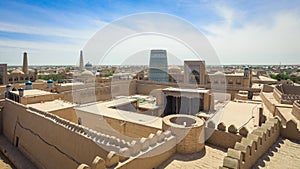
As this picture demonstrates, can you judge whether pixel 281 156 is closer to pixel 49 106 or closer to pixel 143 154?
pixel 143 154

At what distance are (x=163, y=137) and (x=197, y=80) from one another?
1824cm

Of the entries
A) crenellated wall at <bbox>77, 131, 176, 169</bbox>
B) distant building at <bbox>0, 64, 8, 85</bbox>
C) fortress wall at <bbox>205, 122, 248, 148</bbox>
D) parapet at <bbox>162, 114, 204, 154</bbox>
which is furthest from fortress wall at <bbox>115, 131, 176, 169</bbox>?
distant building at <bbox>0, 64, 8, 85</bbox>

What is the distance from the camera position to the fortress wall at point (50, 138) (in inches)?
268

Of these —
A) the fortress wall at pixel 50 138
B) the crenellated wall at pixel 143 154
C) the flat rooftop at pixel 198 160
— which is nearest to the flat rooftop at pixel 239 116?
the flat rooftop at pixel 198 160

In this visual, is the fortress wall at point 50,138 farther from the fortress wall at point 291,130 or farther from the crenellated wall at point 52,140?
the fortress wall at point 291,130

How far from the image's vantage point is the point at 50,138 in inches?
347

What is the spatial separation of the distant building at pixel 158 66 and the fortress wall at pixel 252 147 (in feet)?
84.8

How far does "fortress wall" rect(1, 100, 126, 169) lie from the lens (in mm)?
6809

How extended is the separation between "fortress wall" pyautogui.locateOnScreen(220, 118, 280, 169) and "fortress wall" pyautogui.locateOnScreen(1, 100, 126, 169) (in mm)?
2973

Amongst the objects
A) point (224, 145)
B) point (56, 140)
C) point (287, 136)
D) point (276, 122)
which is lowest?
point (56, 140)

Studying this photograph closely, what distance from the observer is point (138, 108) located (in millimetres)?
14219

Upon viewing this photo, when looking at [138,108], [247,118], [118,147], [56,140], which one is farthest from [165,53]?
[118,147]

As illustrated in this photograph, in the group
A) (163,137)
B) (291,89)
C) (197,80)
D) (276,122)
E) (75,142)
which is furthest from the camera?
(197,80)

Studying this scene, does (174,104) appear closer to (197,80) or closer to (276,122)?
(276,122)
